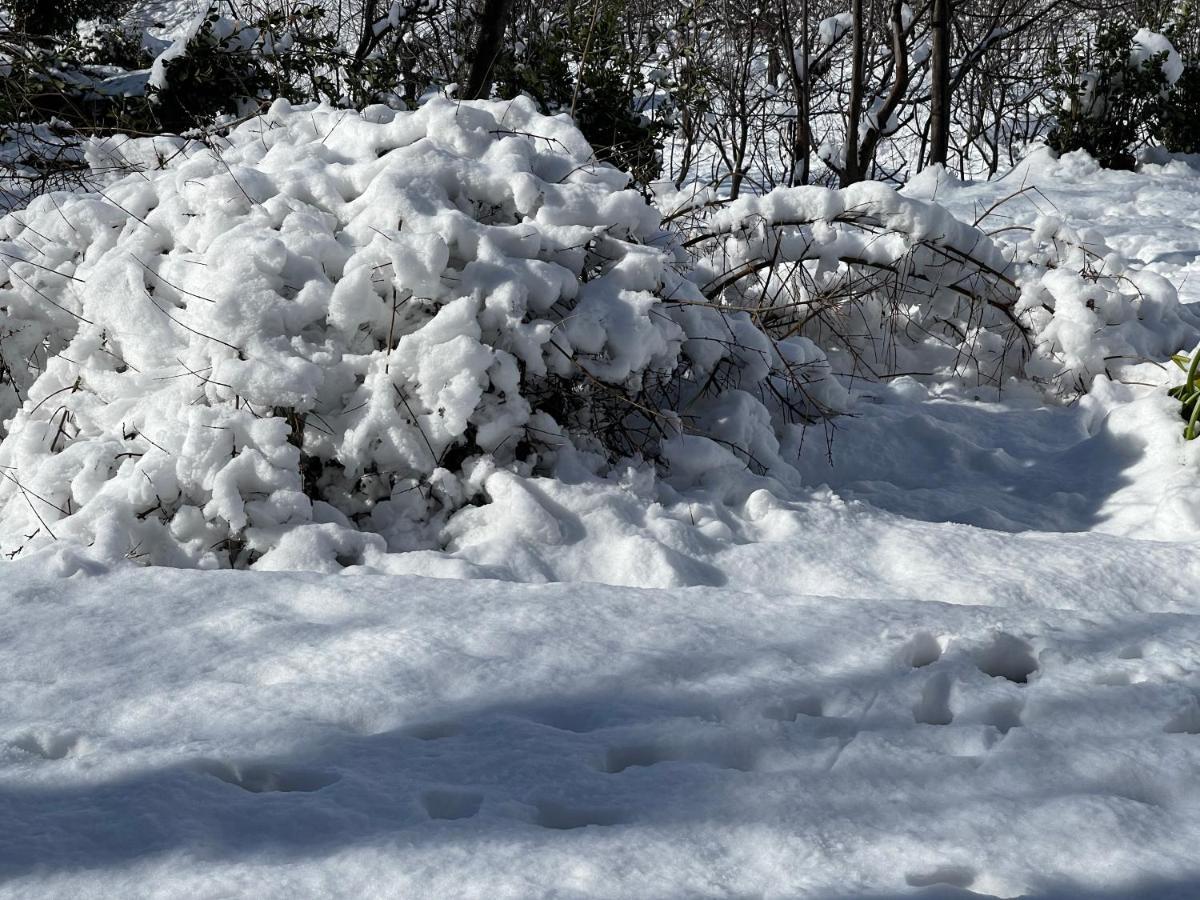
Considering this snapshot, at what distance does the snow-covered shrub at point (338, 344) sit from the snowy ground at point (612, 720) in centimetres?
26

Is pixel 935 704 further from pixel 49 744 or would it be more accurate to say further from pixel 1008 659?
pixel 49 744

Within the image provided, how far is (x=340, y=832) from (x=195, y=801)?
A: 7.9 inches

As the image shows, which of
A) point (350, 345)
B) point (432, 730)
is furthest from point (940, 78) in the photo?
point (432, 730)

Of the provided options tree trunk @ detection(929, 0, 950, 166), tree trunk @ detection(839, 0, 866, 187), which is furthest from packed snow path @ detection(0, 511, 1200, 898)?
tree trunk @ detection(929, 0, 950, 166)

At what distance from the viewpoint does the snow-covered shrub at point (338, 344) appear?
93.4 inches

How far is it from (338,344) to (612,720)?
1.43m

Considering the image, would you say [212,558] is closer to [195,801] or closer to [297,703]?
[297,703]

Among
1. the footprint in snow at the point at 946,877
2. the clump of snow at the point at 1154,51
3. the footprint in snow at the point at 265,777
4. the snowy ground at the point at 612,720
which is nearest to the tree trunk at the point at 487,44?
the snowy ground at the point at 612,720

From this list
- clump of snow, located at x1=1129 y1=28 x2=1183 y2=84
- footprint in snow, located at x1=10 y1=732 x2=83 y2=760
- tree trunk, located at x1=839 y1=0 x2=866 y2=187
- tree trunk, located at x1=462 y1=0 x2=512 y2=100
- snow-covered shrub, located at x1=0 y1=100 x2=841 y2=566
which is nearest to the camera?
footprint in snow, located at x1=10 y1=732 x2=83 y2=760

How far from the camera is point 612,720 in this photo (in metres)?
1.56

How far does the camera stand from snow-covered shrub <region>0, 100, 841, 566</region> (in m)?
2.37

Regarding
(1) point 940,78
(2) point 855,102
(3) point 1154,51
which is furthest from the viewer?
(3) point 1154,51

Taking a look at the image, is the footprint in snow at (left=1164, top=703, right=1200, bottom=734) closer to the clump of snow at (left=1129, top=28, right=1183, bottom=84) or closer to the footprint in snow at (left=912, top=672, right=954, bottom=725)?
the footprint in snow at (left=912, top=672, right=954, bottom=725)

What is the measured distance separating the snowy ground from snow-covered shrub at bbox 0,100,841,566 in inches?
10.1
